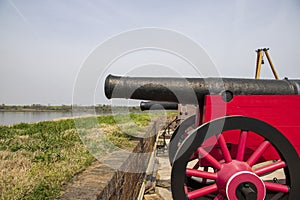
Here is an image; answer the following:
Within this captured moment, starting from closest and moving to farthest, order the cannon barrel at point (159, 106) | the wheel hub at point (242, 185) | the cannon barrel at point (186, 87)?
the wheel hub at point (242, 185), the cannon barrel at point (186, 87), the cannon barrel at point (159, 106)

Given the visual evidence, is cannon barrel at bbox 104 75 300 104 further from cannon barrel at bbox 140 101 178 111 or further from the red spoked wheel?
cannon barrel at bbox 140 101 178 111

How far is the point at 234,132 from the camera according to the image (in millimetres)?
2182

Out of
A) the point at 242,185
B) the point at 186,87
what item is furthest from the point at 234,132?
the point at 186,87

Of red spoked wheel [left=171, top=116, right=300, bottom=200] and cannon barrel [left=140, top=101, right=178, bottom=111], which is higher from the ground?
cannon barrel [left=140, top=101, right=178, bottom=111]

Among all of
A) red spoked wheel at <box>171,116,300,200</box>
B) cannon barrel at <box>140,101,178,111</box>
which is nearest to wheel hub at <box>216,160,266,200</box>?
red spoked wheel at <box>171,116,300,200</box>

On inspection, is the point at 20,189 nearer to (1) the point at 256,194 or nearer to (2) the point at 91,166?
(2) the point at 91,166

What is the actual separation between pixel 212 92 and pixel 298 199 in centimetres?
108

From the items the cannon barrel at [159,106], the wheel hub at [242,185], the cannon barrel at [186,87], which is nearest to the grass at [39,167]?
the cannon barrel at [186,87]

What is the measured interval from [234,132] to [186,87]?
1.97 feet

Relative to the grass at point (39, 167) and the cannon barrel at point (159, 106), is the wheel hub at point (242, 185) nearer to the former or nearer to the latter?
the grass at point (39, 167)

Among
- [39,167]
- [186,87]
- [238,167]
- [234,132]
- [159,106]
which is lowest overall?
[39,167]

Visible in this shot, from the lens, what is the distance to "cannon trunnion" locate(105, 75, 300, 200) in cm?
191

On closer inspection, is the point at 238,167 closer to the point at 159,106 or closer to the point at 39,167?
the point at 39,167

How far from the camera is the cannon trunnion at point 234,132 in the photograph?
191 cm
